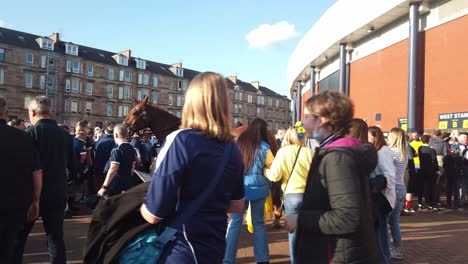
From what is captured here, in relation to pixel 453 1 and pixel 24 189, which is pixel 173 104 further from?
pixel 24 189

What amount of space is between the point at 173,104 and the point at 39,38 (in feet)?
78.8

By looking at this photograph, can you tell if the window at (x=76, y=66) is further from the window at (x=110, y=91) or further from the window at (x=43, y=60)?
the window at (x=110, y=91)

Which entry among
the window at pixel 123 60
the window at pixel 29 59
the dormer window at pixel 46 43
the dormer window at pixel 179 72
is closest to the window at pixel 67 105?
the window at pixel 29 59

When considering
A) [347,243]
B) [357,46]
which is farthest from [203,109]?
[357,46]

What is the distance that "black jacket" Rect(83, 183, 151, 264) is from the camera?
6.99ft

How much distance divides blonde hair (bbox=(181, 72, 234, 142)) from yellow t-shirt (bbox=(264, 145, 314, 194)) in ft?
8.67

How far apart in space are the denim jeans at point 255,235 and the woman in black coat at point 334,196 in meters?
2.60

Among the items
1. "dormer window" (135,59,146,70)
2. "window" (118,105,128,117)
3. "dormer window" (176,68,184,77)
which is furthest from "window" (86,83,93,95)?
"dormer window" (176,68,184,77)

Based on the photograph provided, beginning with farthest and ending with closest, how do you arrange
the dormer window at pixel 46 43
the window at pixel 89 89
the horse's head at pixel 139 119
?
the window at pixel 89 89 → the dormer window at pixel 46 43 → the horse's head at pixel 139 119

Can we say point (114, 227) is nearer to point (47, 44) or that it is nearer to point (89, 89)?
point (47, 44)

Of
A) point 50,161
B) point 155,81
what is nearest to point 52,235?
point 50,161

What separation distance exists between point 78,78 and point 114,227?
5715 centimetres

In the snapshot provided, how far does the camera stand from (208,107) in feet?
7.14

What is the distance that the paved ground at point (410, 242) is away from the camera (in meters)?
Result: 5.75
